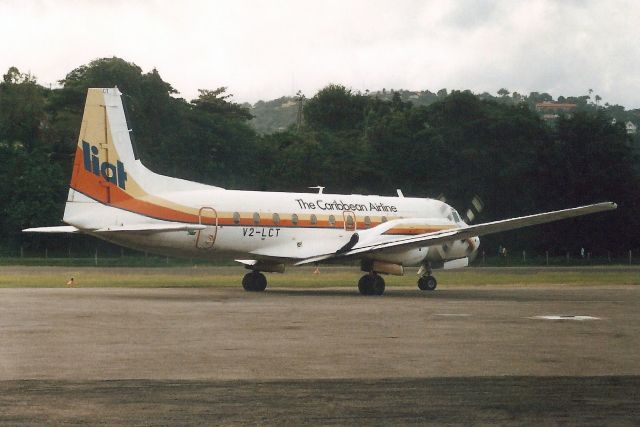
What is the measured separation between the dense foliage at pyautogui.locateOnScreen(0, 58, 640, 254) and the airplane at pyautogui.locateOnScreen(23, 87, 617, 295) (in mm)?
46093

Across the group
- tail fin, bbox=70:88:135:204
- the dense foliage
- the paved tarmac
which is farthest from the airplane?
the dense foliage

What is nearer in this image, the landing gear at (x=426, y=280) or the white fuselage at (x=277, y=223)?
the white fuselage at (x=277, y=223)

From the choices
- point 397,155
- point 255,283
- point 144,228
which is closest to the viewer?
point 144,228

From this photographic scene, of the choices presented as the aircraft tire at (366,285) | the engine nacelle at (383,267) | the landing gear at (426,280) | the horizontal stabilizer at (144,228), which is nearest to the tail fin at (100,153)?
the horizontal stabilizer at (144,228)

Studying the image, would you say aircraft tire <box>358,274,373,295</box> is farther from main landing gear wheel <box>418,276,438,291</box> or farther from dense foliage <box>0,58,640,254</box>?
dense foliage <box>0,58,640,254</box>

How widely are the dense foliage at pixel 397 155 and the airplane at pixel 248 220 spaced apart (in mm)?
46093

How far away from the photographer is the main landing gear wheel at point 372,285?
38.1 meters

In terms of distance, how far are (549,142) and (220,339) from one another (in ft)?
263

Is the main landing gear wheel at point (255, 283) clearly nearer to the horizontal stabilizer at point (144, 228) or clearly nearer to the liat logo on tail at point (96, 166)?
the horizontal stabilizer at point (144, 228)

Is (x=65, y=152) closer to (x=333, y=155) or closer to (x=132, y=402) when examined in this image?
(x=333, y=155)

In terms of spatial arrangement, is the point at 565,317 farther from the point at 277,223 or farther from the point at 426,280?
the point at 426,280

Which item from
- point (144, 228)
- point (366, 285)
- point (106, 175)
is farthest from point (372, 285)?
point (106, 175)

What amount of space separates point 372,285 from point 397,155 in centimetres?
5930

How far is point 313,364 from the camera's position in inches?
622
